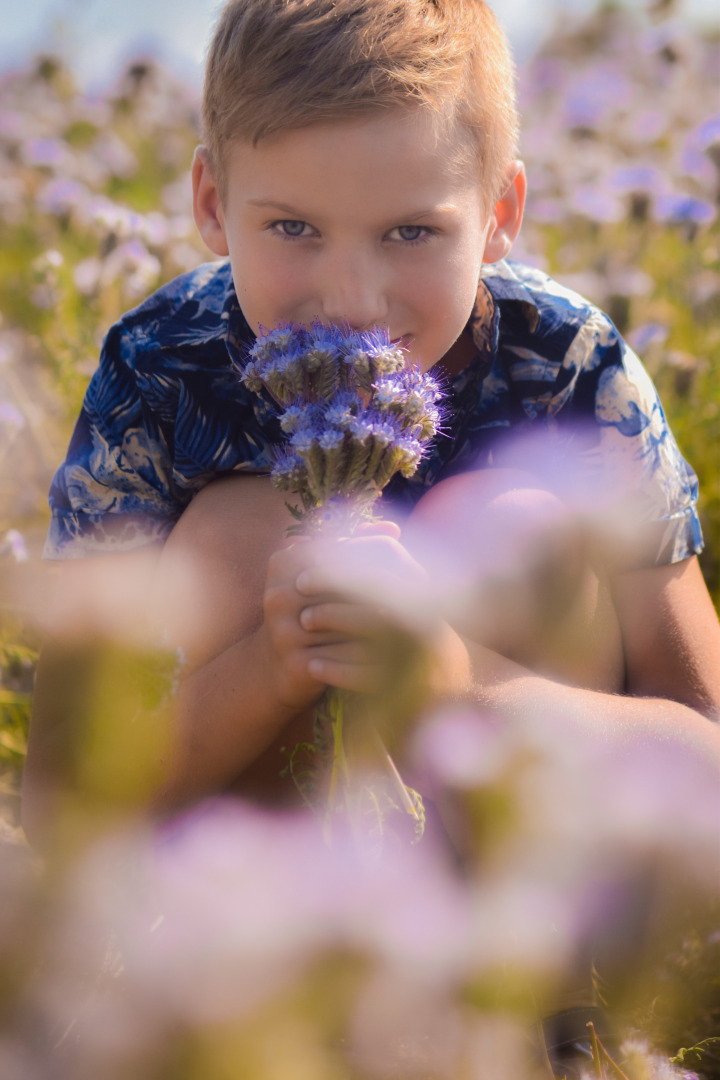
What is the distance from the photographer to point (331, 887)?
129 centimetres

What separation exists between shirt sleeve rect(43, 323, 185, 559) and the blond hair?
38 cm

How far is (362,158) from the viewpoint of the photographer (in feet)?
3.71

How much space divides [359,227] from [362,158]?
75mm

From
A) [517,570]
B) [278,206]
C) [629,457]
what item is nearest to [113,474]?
[278,206]

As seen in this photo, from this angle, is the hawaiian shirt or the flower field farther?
the hawaiian shirt

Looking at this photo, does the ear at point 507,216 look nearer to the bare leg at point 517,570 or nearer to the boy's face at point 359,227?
the boy's face at point 359,227

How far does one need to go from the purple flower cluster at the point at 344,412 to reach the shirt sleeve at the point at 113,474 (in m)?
0.53

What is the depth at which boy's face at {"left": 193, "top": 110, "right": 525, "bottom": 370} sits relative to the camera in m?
1.14

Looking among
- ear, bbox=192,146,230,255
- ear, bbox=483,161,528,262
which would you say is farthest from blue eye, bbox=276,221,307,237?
ear, bbox=483,161,528,262

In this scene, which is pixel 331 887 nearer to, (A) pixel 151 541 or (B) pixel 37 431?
(A) pixel 151 541

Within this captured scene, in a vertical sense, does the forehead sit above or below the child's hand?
above

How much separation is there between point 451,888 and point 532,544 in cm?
48

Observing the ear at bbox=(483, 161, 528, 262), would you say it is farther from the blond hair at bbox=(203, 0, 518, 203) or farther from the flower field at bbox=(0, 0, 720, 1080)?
the flower field at bbox=(0, 0, 720, 1080)

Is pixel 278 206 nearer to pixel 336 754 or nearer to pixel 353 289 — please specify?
pixel 353 289
